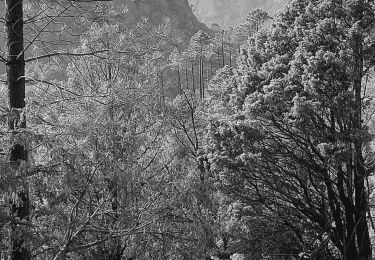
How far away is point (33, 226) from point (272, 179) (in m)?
7.89

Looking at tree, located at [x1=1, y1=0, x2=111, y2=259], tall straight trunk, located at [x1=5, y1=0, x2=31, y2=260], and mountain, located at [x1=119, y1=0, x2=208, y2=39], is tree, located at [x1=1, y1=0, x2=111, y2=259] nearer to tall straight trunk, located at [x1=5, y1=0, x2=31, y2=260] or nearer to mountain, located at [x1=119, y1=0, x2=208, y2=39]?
tall straight trunk, located at [x1=5, y1=0, x2=31, y2=260]

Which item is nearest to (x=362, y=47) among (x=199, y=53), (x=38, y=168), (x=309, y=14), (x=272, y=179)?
(x=309, y=14)

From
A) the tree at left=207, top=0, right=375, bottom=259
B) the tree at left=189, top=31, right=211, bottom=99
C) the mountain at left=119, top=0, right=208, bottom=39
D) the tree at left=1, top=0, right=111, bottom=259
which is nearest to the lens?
the tree at left=1, top=0, right=111, bottom=259

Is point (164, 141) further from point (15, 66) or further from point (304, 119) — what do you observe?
point (15, 66)

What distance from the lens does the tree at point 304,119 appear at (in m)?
9.26

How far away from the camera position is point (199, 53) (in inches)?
2554

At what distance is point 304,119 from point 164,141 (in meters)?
3.18

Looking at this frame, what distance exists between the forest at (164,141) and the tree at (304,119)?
0.13ft

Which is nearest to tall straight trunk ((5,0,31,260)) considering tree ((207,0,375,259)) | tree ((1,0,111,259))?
tree ((1,0,111,259))

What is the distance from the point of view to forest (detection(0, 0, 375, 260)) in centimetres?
513

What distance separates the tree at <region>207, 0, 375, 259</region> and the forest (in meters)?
0.04

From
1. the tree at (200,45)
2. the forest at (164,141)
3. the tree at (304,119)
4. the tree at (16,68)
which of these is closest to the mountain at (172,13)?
the tree at (200,45)

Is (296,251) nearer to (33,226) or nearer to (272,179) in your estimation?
(272,179)

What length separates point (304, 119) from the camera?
31.7 ft
